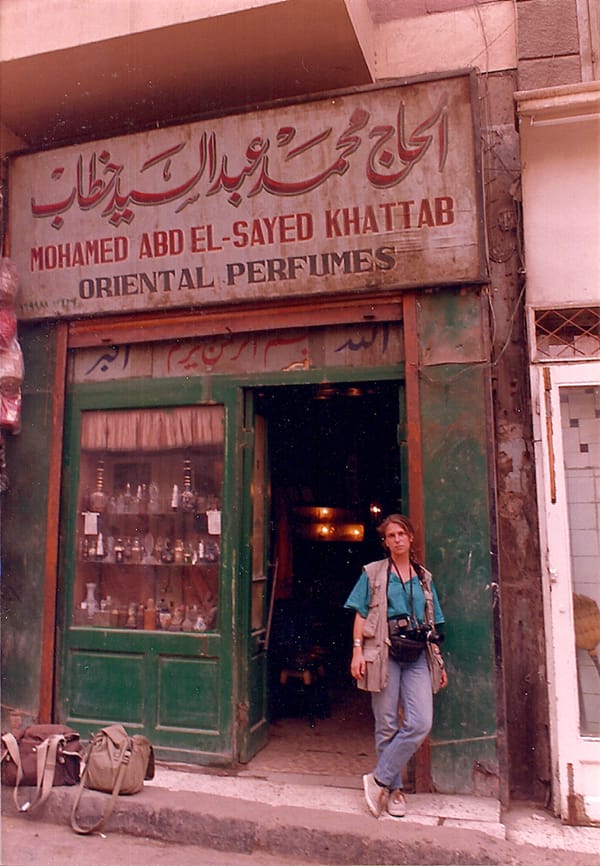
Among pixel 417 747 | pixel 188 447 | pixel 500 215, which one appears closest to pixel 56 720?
pixel 188 447

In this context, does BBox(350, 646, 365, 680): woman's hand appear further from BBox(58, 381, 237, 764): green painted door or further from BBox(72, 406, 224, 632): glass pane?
BBox(72, 406, 224, 632): glass pane

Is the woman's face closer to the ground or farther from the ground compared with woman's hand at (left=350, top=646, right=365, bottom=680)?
farther from the ground

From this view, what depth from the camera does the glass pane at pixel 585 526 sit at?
15.6ft

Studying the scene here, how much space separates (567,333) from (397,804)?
341 cm

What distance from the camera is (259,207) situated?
18.2 ft

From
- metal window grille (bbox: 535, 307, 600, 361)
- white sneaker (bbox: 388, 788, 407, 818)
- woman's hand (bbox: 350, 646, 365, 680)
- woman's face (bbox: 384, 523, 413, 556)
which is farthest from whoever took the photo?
metal window grille (bbox: 535, 307, 600, 361)

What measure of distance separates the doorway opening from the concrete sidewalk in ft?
2.69

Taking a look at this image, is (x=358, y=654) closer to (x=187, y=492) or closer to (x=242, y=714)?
(x=242, y=714)

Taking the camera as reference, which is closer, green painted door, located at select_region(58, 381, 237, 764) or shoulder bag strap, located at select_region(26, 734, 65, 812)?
shoulder bag strap, located at select_region(26, 734, 65, 812)

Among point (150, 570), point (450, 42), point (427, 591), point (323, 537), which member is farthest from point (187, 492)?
point (323, 537)

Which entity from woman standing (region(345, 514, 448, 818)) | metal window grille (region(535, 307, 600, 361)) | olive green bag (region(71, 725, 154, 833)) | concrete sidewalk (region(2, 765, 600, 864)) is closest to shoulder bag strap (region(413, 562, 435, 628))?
woman standing (region(345, 514, 448, 818))

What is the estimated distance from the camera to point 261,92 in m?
6.04

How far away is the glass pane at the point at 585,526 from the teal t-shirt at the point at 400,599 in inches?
39.8

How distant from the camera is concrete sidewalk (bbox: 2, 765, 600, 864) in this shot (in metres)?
4.04
